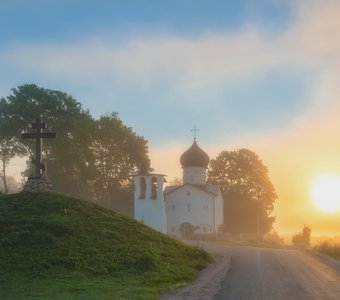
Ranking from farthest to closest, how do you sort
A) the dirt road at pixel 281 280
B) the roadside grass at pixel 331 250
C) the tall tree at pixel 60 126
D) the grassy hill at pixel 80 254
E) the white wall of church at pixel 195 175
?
the white wall of church at pixel 195 175 < the tall tree at pixel 60 126 < the roadside grass at pixel 331 250 < the grassy hill at pixel 80 254 < the dirt road at pixel 281 280

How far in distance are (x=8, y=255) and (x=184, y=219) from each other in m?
46.8

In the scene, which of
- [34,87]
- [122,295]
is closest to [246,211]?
[34,87]

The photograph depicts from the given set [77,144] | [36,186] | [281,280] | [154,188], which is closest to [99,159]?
[77,144]

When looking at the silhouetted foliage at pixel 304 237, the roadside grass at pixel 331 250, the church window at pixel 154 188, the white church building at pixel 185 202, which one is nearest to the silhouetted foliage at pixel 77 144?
the white church building at pixel 185 202

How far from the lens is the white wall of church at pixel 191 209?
68.7 m

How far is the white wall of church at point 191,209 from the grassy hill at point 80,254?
37545 millimetres

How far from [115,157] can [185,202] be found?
49.5 feet

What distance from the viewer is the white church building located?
A: 63.4m

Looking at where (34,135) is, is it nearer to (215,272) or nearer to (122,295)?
(215,272)

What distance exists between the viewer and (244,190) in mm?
83875

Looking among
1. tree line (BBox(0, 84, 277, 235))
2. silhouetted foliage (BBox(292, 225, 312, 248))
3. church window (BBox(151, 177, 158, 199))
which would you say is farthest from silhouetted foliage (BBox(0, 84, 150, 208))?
silhouetted foliage (BBox(292, 225, 312, 248))

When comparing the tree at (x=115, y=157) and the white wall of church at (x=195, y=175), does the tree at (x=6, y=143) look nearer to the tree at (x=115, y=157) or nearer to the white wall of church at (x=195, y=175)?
the tree at (x=115, y=157)

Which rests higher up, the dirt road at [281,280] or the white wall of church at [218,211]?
the white wall of church at [218,211]

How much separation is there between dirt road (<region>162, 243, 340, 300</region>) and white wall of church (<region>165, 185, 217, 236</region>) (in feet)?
131
